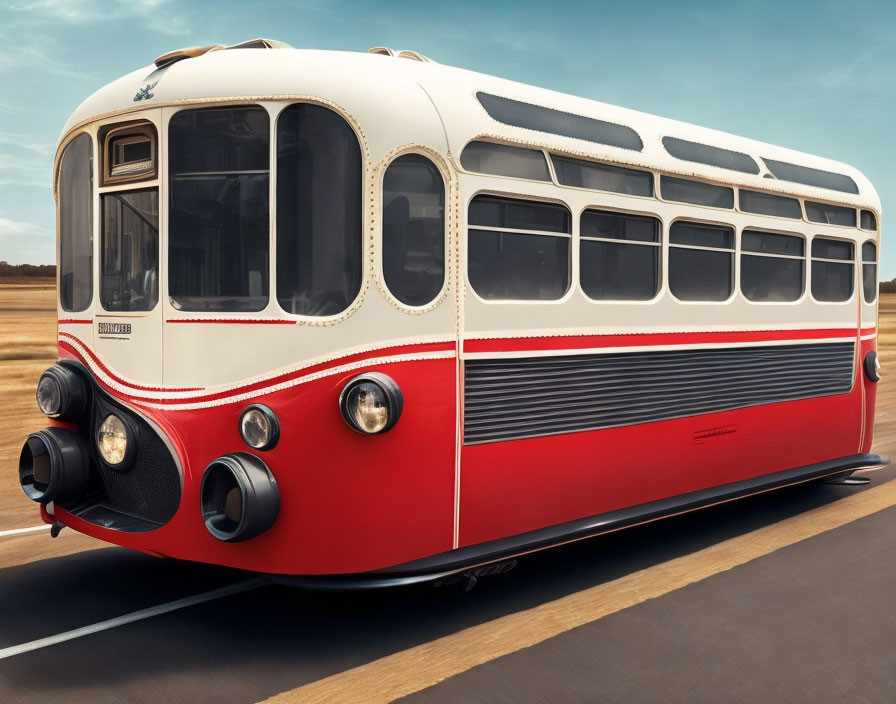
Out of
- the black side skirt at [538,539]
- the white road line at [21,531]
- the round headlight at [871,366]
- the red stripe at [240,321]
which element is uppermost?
the red stripe at [240,321]

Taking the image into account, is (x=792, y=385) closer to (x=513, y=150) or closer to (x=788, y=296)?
(x=788, y=296)

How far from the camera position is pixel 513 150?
194 inches

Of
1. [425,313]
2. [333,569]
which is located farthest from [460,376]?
[333,569]

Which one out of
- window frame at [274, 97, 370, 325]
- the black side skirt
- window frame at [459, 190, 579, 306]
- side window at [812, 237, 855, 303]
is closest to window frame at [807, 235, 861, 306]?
side window at [812, 237, 855, 303]

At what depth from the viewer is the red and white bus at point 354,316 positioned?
438 centimetres

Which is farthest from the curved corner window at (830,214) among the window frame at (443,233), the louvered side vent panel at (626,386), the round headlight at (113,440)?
the round headlight at (113,440)

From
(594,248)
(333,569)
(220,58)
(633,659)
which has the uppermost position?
(220,58)

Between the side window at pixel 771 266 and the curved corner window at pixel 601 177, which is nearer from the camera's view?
the curved corner window at pixel 601 177

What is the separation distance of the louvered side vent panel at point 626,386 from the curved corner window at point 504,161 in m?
0.98

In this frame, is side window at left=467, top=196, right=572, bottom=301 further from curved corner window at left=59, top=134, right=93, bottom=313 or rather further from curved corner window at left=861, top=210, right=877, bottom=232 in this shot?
curved corner window at left=861, top=210, right=877, bottom=232

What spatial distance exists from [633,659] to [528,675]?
56cm

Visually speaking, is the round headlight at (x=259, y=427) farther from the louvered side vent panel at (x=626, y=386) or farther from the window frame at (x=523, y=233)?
the window frame at (x=523, y=233)

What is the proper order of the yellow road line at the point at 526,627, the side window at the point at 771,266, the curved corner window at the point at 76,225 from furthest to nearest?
the side window at the point at 771,266 < the curved corner window at the point at 76,225 < the yellow road line at the point at 526,627

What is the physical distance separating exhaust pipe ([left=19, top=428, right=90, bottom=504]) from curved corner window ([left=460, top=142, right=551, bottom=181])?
101 inches
